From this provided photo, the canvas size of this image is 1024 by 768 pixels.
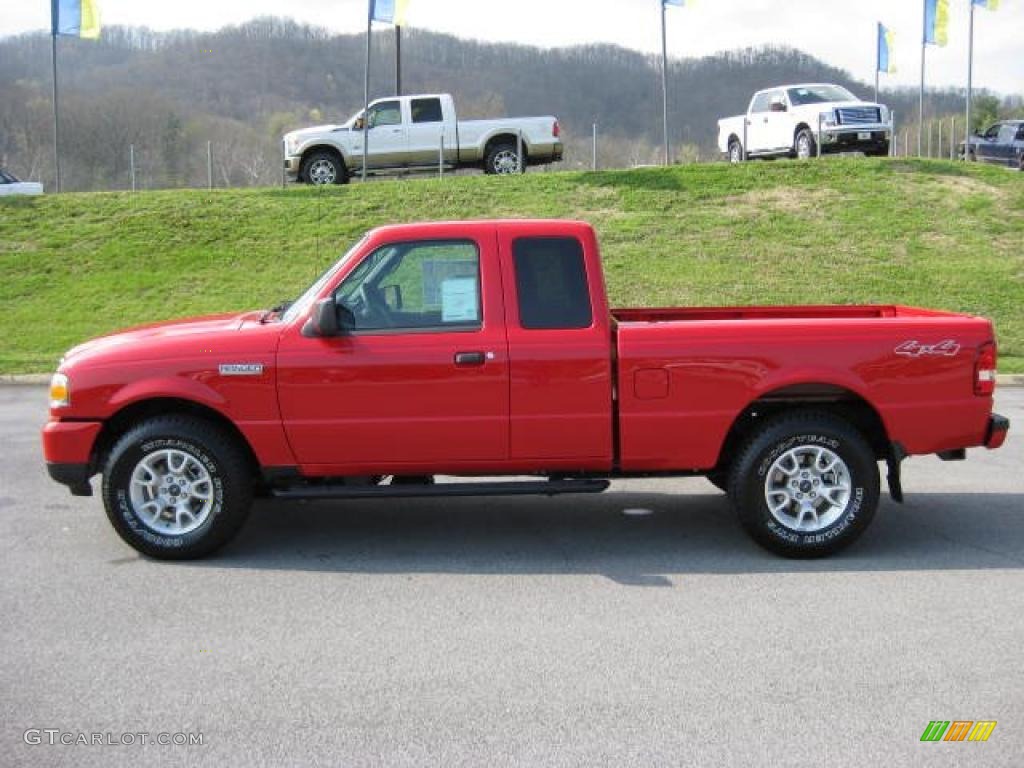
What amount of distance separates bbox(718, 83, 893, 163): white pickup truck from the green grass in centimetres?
167

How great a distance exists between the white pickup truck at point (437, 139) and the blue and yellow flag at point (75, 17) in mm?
6464

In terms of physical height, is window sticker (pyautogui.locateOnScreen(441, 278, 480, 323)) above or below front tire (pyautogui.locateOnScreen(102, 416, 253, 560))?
above

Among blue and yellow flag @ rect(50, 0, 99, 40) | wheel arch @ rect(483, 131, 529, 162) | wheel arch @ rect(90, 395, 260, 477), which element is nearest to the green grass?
wheel arch @ rect(483, 131, 529, 162)

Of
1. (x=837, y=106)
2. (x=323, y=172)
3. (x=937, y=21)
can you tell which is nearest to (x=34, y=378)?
(x=323, y=172)

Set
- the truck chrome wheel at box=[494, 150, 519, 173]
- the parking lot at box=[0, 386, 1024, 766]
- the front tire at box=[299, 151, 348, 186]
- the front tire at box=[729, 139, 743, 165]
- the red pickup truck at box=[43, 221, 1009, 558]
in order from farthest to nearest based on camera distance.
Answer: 1. the front tire at box=[729, 139, 743, 165]
2. the truck chrome wheel at box=[494, 150, 519, 173]
3. the front tire at box=[299, 151, 348, 186]
4. the red pickup truck at box=[43, 221, 1009, 558]
5. the parking lot at box=[0, 386, 1024, 766]

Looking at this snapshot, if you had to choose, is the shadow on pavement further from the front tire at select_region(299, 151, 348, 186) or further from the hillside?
the hillside

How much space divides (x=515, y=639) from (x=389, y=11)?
24.5 meters

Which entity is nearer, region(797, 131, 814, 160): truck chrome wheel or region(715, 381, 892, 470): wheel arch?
region(715, 381, 892, 470): wheel arch

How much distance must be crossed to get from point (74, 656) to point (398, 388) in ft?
7.02

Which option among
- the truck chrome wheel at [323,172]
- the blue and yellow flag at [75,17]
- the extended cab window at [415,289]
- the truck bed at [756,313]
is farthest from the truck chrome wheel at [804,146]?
the extended cab window at [415,289]

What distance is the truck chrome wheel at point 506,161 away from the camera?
25469 mm

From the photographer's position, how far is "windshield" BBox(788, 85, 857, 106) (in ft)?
87.3

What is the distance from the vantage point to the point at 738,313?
7.38 metres

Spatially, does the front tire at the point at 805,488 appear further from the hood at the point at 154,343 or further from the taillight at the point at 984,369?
the hood at the point at 154,343
